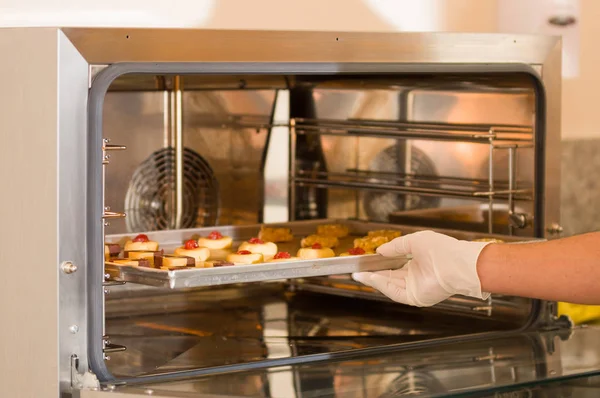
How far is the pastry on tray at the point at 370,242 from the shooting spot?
6.36 feet

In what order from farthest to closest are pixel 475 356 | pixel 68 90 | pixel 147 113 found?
pixel 147 113 < pixel 475 356 < pixel 68 90

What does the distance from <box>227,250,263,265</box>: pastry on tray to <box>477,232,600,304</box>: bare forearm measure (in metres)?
0.40

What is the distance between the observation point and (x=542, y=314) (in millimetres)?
1920

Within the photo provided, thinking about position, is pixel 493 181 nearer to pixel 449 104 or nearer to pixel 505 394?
pixel 449 104

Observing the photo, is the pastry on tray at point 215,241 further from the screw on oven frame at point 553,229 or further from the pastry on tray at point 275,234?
the screw on oven frame at point 553,229

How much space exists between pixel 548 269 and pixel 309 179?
3.00ft

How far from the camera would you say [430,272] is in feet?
5.28

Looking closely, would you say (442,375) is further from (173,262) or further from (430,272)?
(173,262)

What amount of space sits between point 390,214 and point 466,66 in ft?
1.85

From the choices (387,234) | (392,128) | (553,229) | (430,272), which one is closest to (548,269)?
(430,272)

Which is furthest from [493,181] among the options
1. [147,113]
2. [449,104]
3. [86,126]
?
[86,126]

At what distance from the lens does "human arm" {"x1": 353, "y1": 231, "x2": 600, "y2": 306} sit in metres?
1.50

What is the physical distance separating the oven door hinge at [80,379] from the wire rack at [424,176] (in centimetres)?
84

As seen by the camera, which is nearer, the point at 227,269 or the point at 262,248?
the point at 227,269
